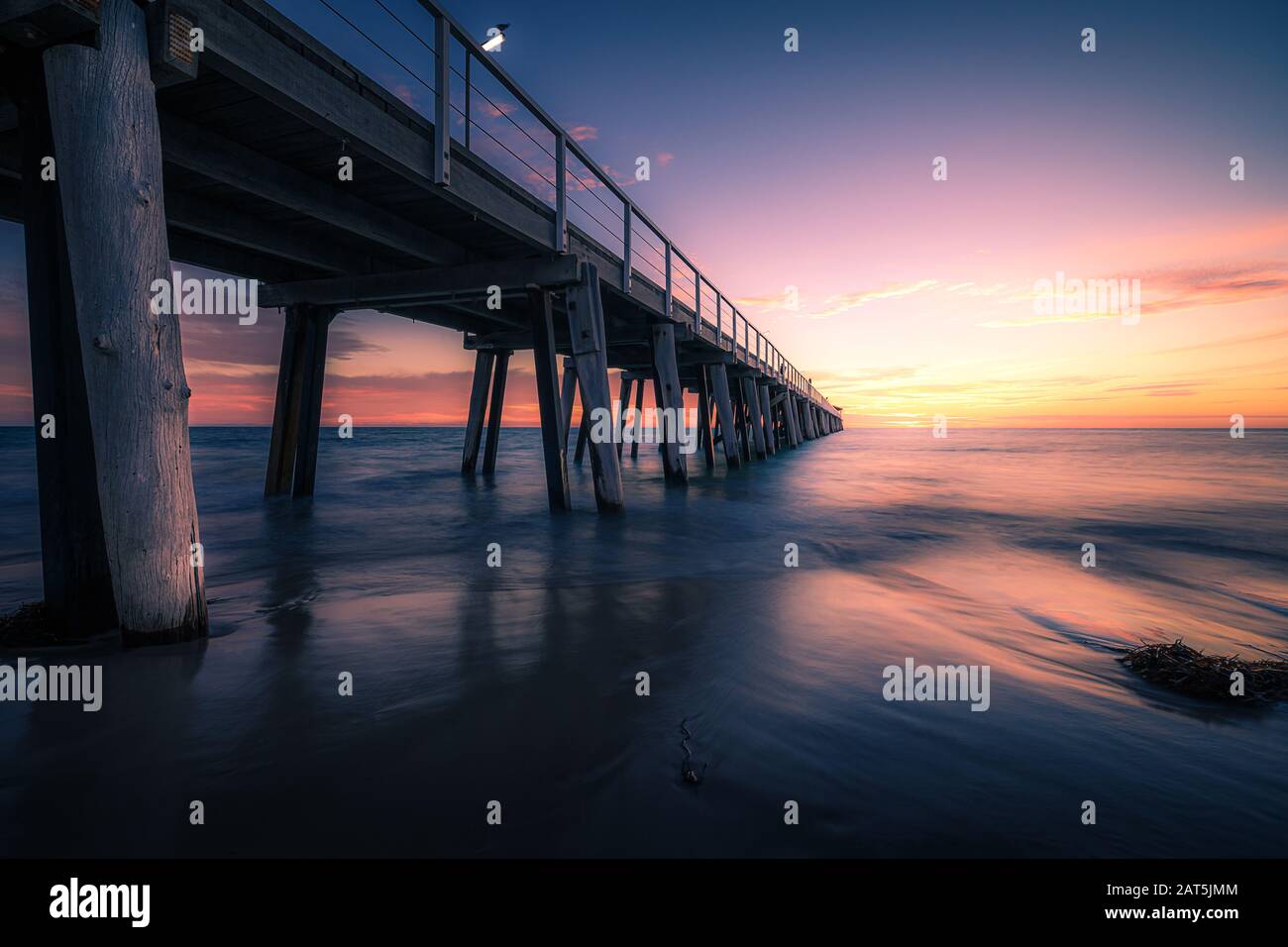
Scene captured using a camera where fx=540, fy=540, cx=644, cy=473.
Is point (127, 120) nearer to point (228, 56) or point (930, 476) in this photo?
point (228, 56)

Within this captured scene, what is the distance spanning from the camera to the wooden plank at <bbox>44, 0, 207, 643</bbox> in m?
2.88

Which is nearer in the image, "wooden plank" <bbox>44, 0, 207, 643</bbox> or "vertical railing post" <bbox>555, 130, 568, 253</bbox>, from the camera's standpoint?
"wooden plank" <bbox>44, 0, 207, 643</bbox>

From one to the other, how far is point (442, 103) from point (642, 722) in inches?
226

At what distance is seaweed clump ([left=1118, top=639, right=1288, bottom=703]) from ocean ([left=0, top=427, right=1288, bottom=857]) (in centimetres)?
15

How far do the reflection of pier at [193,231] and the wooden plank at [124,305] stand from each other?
10 millimetres

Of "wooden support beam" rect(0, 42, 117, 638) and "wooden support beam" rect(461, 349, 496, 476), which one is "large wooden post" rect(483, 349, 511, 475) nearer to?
"wooden support beam" rect(461, 349, 496, 476)

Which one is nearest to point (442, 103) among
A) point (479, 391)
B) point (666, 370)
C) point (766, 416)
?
point (666, 370)

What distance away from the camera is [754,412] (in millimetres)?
25953

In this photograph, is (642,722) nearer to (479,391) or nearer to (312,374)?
(312,374)

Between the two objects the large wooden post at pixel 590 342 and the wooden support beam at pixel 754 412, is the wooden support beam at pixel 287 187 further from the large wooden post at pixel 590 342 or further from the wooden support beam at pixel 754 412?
the wooden support beam at pixel 754 412

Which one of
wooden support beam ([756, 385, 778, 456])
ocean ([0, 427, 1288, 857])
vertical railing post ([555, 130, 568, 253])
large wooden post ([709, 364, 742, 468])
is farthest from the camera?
wooden support beam ([756, 385, 778, 456])

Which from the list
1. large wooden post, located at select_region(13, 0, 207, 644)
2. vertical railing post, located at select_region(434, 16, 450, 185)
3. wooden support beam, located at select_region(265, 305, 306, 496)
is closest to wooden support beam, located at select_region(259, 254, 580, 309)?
wooden support beam, located at select_region(265, 305, 306, 496)

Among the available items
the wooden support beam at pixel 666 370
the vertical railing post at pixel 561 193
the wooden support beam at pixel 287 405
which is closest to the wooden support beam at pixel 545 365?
the vertical railing post at pixel 561 193

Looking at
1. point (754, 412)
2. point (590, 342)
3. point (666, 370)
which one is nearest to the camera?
point (590, 342)
